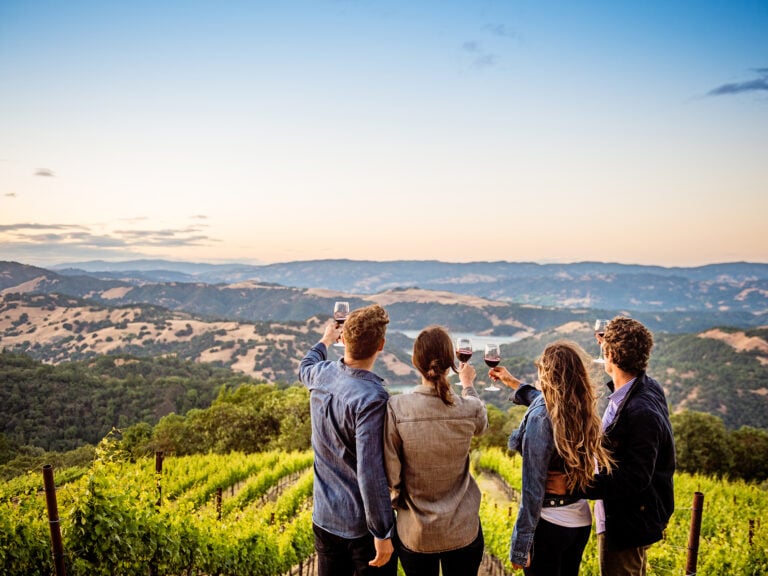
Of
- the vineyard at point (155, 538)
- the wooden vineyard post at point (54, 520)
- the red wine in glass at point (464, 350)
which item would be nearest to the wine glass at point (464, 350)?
the red wine in glass at point (464, 350)

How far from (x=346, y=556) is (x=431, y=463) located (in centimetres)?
80

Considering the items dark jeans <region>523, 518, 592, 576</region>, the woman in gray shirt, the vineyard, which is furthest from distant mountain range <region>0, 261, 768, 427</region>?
the vineyard

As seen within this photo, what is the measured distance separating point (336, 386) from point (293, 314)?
175m

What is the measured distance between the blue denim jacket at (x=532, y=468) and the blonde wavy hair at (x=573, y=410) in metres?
0.05

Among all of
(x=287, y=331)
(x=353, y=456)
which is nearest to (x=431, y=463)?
(x=353, y=456)

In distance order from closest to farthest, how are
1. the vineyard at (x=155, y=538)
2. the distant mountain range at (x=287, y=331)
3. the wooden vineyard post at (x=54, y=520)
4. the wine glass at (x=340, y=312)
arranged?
the wine glass at (x=340, y=312)
the wooden vineyard post at (x=54, y=520)
the vineyard at (x=155, y=538)
the distant mountain range at (x=287, y=331)

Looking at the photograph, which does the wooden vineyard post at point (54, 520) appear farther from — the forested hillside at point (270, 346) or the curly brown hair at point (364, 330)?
the forested hillside at point (270, 346)

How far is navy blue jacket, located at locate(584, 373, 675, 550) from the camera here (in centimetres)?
253

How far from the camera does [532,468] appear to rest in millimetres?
2545

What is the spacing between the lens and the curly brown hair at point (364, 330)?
2.44m

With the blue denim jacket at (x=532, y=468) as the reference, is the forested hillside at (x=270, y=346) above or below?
below

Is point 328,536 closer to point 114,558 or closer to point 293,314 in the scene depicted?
point 114,558

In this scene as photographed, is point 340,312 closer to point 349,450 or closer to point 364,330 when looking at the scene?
point 364,330

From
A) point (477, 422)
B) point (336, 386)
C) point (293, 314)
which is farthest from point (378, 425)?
point (293, 314)
